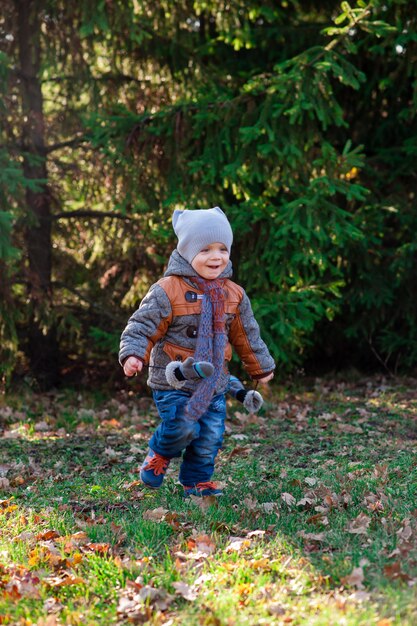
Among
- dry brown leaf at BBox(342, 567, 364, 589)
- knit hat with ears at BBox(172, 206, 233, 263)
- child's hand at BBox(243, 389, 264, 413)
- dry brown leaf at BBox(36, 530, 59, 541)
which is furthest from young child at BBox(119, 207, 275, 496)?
dry brown leaf at BBox(342, 567, 364, 589)

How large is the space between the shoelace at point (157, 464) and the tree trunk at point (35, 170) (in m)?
5.24

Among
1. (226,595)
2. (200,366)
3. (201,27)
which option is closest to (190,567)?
(226,595)

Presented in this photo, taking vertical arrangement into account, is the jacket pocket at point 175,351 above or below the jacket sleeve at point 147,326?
below

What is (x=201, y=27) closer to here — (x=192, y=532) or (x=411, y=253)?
(x=411, y=253)

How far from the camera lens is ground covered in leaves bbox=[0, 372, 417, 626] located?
3498 mm

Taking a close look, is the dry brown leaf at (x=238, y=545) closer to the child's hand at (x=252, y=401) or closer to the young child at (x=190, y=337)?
the young child at (x=190, y=337)

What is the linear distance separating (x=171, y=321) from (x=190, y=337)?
171 mm

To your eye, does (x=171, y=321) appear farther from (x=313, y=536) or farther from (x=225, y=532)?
(x=313, y=536)

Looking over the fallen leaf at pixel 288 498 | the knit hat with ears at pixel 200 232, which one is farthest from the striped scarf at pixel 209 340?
the fallen leaf at pixel 288 498

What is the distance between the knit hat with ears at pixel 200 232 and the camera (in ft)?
16.9

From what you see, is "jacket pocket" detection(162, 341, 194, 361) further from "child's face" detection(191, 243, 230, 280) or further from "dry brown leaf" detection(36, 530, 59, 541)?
"dry brown leaf" detection(36, 530, 59, 541)

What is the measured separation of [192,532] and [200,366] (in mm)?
1037

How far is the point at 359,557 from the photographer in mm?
3936

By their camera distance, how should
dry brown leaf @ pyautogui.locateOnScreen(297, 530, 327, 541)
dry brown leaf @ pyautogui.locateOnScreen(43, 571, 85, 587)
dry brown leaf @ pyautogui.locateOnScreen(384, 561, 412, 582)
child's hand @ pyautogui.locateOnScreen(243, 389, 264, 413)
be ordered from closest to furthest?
dry brown leaf @ pyautogui.locateOnScreen(384, 561, 412, 582) → dry brown leaf @ pyautogui.locateOnScreen(43, 571, 85, 587) → dry brown leaf @ pyautogui.locateOnScreen(297, 530, 327, 541) → child's hand @ pyautogui.locateOnScreen(243, 389, 264, 413)
